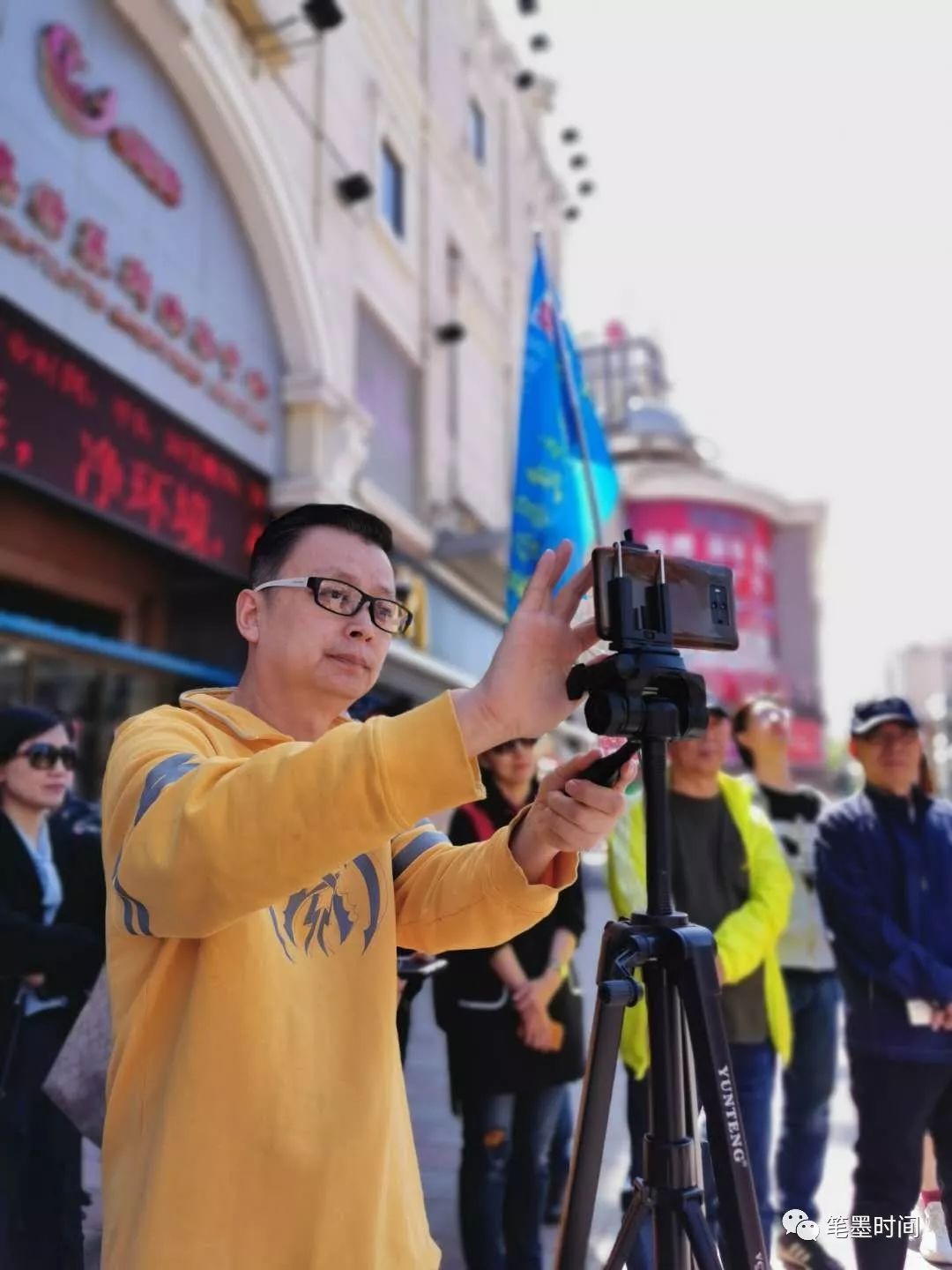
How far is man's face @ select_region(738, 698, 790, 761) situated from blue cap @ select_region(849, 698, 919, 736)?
0.60 metres

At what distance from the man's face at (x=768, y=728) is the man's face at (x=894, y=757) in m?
0.75

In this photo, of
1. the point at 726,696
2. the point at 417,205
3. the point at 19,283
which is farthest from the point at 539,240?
the point at 726,696

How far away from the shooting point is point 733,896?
3.18 meters

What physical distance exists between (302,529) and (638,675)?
1.92 ft

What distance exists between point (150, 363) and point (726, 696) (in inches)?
848

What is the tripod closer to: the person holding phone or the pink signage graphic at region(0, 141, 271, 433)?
the person holding phone

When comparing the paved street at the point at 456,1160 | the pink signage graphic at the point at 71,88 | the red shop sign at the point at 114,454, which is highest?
the pink signage graphic at the point at 71,88

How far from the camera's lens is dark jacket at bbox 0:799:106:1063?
8.84 ft

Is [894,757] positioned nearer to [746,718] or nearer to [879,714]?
[879,714]

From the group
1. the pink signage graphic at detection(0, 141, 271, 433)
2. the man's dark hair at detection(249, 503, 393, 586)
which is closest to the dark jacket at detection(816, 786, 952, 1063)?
the man's dark hair at detection(249, 503, 393, 586)

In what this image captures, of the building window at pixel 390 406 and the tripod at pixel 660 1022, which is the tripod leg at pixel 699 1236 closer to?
the tripod at pixel 660 1022

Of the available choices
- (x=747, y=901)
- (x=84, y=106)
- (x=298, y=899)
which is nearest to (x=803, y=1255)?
(x=747, y=901)

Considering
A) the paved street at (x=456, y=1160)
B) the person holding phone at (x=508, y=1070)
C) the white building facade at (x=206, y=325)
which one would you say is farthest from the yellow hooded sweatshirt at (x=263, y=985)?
the white building facade at (x=206, y=325)

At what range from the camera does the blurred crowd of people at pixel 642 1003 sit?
2693mm
